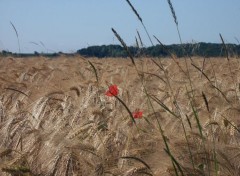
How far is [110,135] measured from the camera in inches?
89.1

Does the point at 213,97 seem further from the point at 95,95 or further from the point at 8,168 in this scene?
the point at 8,168

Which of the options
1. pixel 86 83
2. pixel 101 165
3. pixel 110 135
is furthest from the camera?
pixel 86 83

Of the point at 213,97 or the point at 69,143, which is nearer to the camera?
the point at 69,143

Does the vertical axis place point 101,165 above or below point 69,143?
below

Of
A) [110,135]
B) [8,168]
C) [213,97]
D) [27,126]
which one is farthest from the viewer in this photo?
[213,97]

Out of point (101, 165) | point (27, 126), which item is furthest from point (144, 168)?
point (27, 126)

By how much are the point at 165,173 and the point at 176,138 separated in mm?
338

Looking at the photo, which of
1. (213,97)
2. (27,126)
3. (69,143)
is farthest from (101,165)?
(213,97)

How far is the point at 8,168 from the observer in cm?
154

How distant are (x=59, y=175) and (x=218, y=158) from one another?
0.57 meters

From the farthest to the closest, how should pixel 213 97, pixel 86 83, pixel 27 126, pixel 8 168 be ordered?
pixel 86 83
pixel 213 97
pixel 27 126
pixel 8 168

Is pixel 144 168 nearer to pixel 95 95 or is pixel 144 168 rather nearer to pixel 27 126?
pixel 27 126

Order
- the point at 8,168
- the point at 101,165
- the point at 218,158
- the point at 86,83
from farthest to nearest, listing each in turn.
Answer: the point at 86,83 → the point at 101,165 → the point at 218,158 → the point at 8,168

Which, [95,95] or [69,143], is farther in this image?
[95,95]
